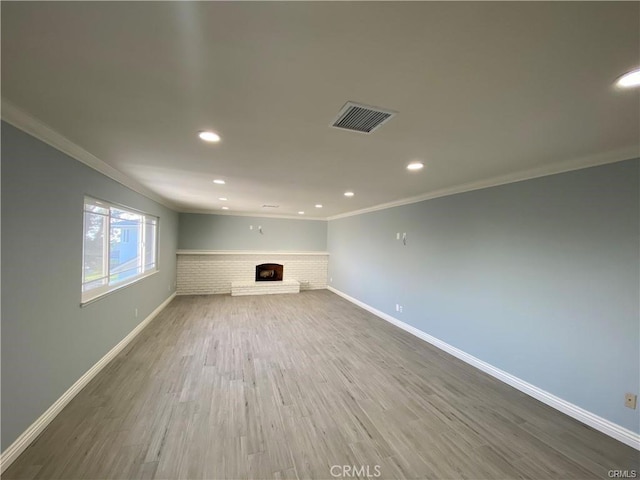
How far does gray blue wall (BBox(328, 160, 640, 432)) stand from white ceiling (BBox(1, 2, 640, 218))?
48 centimetres

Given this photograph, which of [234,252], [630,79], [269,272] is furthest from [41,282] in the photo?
[269,272]

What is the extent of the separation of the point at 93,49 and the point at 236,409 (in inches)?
105

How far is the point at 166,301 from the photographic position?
594 centimetres

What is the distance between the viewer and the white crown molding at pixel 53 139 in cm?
167

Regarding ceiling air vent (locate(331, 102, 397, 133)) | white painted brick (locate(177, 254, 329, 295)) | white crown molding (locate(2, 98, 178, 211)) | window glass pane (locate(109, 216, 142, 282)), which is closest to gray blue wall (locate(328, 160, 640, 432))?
ceiling air vent (locate(331, 102, 397, 133))

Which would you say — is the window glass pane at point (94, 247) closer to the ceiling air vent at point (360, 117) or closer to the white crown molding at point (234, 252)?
the ceiling air vent at point (360, 117)

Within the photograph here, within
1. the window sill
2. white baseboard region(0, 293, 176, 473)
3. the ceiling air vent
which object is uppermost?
the ceiling air vent

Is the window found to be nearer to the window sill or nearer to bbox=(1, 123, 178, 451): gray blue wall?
the window sill

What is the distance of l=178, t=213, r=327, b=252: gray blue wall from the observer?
23.6 ft

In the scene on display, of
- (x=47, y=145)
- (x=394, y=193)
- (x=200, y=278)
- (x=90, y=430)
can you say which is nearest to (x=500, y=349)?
(x=394, y=193)

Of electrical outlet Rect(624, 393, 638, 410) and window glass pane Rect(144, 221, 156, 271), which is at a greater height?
window glass pane Rect(144, 221, 156, 271)

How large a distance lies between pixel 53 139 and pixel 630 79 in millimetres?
3696

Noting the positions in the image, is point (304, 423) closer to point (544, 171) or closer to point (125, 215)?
point (544, 171)

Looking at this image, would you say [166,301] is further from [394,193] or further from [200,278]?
[394,193]
